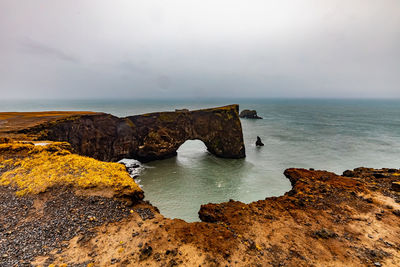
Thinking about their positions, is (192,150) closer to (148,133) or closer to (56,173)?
(148,133)

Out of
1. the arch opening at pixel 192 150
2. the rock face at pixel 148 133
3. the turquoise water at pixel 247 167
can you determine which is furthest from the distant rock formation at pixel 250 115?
the rock face at pixel 148 133

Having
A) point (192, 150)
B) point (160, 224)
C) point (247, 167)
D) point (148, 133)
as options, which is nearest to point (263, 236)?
point (160, 224)

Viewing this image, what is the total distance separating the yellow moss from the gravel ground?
0.81 metres

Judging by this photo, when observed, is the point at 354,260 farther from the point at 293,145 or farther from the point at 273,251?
the point at 293,145

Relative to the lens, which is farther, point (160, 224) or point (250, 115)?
point (250, 115)

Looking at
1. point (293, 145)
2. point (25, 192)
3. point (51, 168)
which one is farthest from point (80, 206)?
point (293, 145)

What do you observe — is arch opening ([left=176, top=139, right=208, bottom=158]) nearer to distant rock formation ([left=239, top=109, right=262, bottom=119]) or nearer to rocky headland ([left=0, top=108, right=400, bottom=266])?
rocky headland ([left=0, top=108, right=400, bottom=266])

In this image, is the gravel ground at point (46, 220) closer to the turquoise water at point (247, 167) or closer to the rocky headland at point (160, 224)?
the rocky headland at point (160, 224)

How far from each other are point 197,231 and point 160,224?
2.34m

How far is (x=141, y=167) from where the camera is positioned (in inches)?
1296

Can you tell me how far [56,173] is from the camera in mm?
13016

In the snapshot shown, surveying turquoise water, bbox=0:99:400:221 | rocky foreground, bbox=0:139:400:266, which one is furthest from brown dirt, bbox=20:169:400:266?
turquoise water, bbox=0:99:400:221

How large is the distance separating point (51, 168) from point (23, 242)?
676 centimetres

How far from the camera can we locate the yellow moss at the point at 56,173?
476 inches
